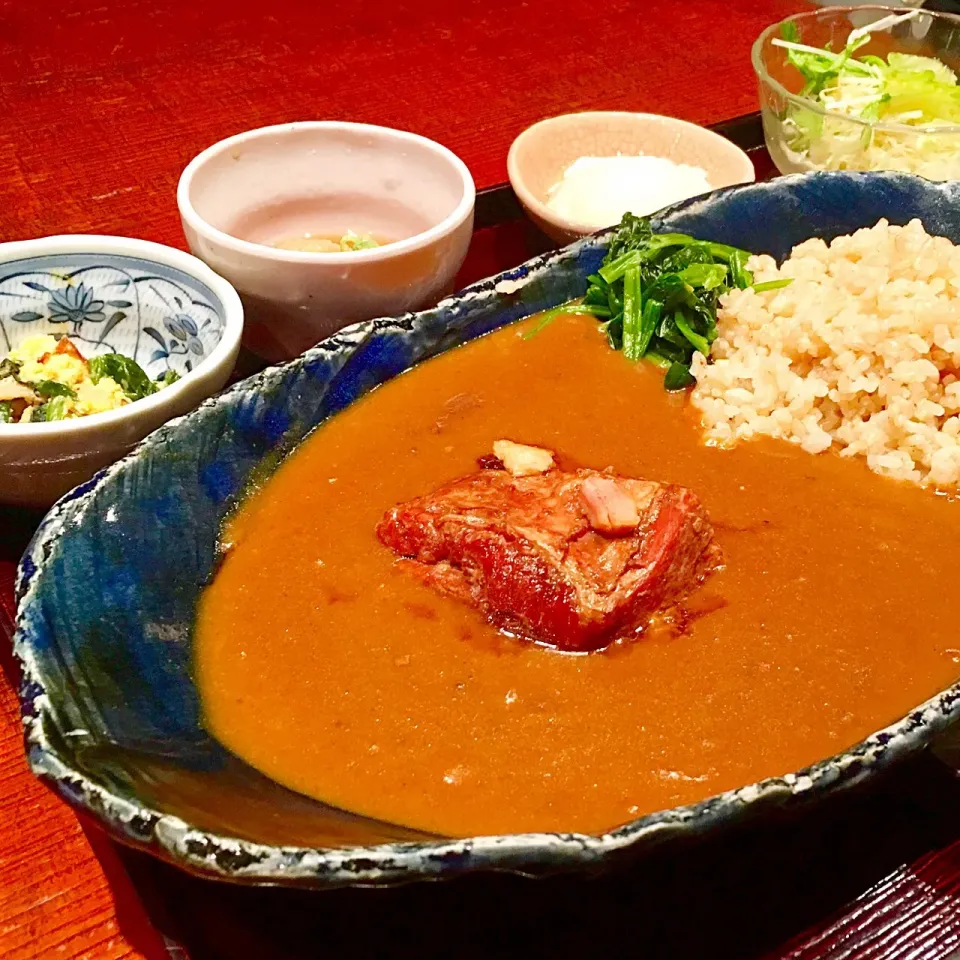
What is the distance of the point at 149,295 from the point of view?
8.73ft

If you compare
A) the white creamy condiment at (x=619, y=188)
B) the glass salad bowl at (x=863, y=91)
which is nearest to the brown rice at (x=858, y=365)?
the white creamy condiment at (x=619, y=188)

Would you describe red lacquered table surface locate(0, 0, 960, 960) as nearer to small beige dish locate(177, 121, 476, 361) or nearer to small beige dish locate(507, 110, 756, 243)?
small beige dish locate(507, 110, 756, 243)

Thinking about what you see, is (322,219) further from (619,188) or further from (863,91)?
(863,91)

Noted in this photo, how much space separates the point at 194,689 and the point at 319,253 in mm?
1345

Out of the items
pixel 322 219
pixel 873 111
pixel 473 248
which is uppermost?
pixel 873 111

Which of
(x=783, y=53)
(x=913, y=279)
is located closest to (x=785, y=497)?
(x=913, y=279)

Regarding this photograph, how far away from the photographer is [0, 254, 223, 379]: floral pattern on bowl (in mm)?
2598

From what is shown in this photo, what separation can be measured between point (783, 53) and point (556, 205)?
4.47 ft

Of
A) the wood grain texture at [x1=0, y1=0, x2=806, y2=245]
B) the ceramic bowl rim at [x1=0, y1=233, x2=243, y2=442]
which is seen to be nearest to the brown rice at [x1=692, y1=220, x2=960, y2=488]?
the ceramic bowl rim at [x1=0, y1=233, x2=243, y2=442]

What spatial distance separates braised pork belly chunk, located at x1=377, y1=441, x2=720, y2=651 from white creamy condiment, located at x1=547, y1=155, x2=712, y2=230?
1348 millimetres

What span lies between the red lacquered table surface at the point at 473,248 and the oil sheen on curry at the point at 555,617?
→ 148 mm

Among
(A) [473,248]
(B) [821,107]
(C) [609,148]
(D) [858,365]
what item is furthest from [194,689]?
(B) [821,107]

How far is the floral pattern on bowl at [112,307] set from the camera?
2.60 m

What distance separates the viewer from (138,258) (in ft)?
8.68
